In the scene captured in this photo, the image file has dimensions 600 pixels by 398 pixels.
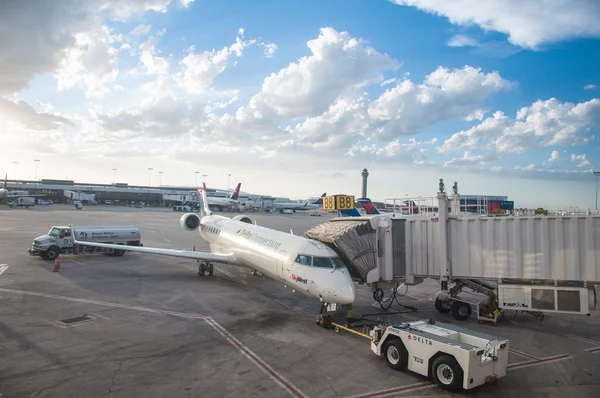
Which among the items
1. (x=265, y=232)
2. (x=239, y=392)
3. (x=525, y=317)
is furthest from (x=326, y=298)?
(x=525, y=317)

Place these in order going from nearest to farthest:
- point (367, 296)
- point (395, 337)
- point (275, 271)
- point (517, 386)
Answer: point (517, 386), point (395, 337), point (275, 271), point (367, 296)

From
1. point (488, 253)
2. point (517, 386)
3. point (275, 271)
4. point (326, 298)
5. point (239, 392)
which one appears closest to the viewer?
point (239, 392)

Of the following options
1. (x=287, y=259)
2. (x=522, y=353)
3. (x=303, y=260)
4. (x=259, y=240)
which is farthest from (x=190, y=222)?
(x=522, y=353)

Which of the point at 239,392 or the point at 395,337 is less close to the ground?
the point at 395,337

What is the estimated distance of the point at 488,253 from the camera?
50.3ft

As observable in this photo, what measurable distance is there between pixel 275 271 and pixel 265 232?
413 cm

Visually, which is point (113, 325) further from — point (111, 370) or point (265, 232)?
point (265, 232)

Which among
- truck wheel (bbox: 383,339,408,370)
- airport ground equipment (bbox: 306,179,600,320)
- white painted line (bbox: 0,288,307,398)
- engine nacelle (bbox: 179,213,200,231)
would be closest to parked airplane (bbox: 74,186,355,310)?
airport ground equipment (bbox: 306,179,600,320)

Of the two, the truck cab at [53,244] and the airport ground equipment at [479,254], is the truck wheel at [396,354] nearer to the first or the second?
the airport ground equipment at [479,254]

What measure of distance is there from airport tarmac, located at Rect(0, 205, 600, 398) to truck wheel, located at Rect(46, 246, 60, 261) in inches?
236

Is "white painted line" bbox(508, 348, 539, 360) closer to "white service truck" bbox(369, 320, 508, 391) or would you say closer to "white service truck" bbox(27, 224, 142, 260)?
"white service truck" bbox(369, 320, 508, 391)

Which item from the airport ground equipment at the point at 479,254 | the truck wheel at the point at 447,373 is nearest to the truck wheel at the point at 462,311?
the airport ground equipment at the point at 479,254

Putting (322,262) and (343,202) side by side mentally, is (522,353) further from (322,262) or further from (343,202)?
(343,202)

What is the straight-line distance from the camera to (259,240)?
2058 cm
